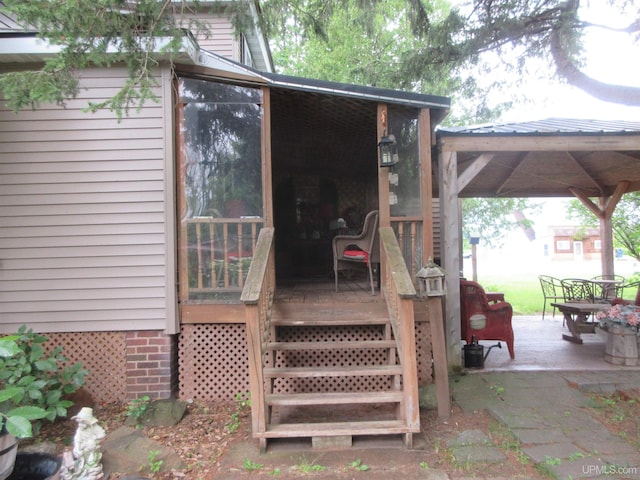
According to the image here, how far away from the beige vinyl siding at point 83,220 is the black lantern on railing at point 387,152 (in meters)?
2.00

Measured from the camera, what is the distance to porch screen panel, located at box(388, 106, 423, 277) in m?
3.97

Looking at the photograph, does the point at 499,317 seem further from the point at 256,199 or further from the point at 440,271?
the point at 256,199

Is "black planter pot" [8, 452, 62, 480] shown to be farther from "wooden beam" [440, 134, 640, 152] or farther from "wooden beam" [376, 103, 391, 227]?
"wooden beam" [440, 134, 640, 152]

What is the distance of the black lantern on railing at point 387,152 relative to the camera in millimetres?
3811

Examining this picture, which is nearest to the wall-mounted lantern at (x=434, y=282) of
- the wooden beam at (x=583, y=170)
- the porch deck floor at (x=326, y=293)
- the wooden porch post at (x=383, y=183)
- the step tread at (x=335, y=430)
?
the porch deck floor at (x=326, y=293)

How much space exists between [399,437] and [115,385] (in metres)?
2.62

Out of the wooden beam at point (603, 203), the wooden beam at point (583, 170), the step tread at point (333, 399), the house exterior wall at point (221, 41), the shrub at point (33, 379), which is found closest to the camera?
the shrub at point (33, 379)

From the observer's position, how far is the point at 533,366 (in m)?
4.29

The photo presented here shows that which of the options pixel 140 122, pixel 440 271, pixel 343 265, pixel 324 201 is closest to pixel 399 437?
pixel 440 271

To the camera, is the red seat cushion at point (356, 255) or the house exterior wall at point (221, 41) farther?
the house exterior wall at point (221, 41)

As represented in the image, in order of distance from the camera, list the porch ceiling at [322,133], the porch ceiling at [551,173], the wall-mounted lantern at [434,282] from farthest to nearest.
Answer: the porch ceiling at [551,173] < the porch ceiling at [322,133] < the wall-mounted lantern at [434,282]

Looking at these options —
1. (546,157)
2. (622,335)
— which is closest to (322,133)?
(546,157)

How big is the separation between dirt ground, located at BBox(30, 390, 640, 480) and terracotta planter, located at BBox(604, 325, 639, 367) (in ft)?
2.34

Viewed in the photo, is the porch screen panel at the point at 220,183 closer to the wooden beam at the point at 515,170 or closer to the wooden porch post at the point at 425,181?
the wooden porch post at the point at 425,181
